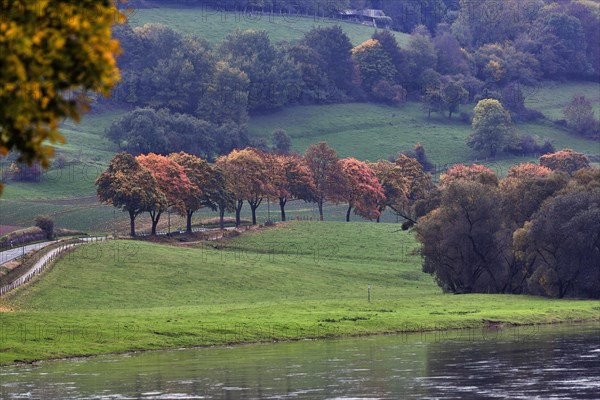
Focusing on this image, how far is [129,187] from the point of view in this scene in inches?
5369

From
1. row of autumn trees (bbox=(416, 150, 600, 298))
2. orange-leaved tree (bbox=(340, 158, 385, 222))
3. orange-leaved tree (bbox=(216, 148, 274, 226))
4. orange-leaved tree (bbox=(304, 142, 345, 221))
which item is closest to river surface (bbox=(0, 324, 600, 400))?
row of autumn trees (bbox=(416, 150, 600, 298))

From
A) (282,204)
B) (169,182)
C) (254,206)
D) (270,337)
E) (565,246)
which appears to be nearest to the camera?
(270,337)

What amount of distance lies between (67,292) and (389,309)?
92.2 feet

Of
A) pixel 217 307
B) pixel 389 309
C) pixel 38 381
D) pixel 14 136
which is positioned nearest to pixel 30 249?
pixel 217 307

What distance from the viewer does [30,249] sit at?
120188 mm

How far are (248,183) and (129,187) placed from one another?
1104 inches

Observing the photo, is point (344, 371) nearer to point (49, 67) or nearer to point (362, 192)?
point (49, 67)

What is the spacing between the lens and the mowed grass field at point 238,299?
3189 inches

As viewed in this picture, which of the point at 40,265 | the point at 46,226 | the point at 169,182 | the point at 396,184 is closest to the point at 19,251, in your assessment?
the point at 40,265

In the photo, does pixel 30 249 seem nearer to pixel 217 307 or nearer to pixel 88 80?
pixel 217 307

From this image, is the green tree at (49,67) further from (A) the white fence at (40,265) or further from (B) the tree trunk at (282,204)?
(B) the tree trunk at (282,204)

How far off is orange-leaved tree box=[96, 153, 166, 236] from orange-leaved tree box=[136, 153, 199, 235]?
1.90 m

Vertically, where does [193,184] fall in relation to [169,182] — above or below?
below

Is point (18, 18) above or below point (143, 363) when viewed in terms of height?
above
